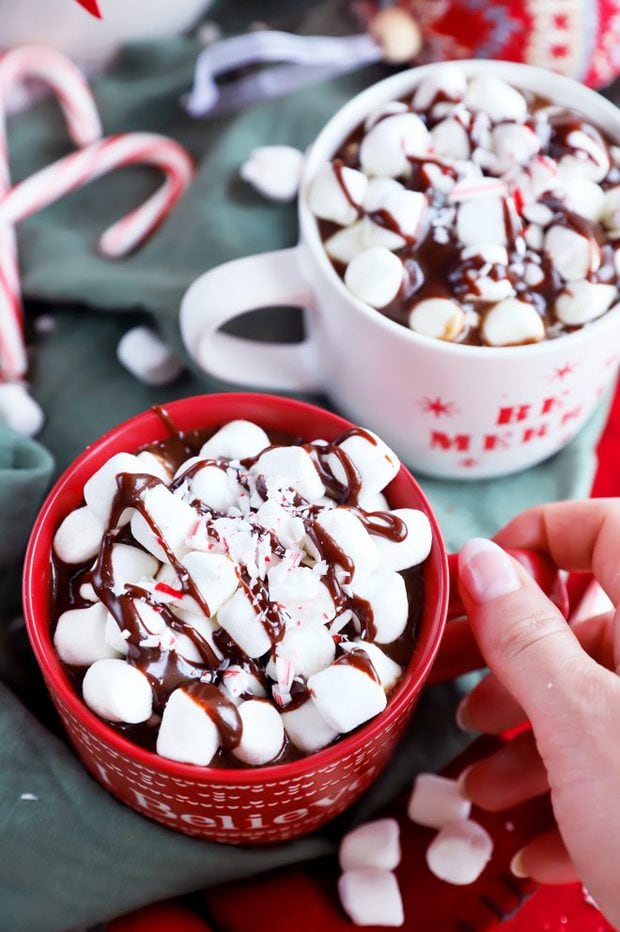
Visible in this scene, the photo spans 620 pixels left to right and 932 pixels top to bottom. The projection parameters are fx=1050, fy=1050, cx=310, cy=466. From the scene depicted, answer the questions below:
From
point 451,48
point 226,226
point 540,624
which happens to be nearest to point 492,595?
point 540,624

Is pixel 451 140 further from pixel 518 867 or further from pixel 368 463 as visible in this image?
pixel 518 867

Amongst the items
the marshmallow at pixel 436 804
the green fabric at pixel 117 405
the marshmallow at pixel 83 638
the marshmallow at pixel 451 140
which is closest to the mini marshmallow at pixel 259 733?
the marshmallow at pixel 83 638

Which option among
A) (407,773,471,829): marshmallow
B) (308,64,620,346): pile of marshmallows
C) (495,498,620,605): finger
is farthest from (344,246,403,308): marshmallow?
(407,773,471,829): marshmallow

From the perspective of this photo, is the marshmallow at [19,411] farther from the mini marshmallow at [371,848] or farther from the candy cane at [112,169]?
the mini marshmallow at [371,848]

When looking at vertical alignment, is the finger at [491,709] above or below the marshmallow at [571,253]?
below

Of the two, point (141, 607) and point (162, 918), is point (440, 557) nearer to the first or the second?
point (141, 607)

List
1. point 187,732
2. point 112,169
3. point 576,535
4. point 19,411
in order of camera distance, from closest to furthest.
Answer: point 187,732, point 576,535, point 19,411, point 112,169

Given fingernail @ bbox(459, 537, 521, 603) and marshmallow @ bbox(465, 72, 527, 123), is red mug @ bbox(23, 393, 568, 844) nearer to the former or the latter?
fingernail @ bbox(459, 537, 521, 603)

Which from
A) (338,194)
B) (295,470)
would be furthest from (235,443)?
(338,194)
